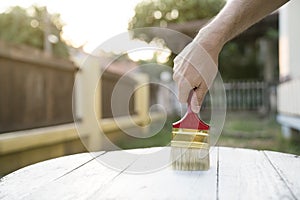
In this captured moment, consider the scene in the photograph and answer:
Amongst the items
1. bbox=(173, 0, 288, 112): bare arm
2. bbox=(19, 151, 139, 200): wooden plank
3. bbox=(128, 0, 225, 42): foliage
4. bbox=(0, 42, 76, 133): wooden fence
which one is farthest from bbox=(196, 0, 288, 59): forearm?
bbox=(128, 0, 225, 42): foliage

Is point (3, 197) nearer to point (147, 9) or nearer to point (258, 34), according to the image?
point (147, 9)

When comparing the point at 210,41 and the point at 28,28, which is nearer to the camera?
the point at 210,41

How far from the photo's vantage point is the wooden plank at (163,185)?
2.34ft

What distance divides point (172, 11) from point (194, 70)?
23.9ft

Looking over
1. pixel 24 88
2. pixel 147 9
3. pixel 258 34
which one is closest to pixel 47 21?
pixel 147 9

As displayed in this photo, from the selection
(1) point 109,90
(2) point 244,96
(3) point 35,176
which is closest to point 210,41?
(3) point 35,176

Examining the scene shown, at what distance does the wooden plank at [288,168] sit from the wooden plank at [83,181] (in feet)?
1.29

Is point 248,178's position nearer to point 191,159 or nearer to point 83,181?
point 191,159

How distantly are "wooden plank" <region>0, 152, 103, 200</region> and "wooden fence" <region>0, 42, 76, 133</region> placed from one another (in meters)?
1.53

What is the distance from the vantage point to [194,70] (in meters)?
0.88

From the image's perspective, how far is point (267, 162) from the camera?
3.34ft

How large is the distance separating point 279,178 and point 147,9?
7649 millimetres

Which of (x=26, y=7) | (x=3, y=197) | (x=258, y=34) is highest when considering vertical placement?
(x=26, y=7)

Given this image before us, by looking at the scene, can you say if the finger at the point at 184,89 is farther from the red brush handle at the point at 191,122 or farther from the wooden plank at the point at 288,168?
the wooden plank at the point at 288,168
